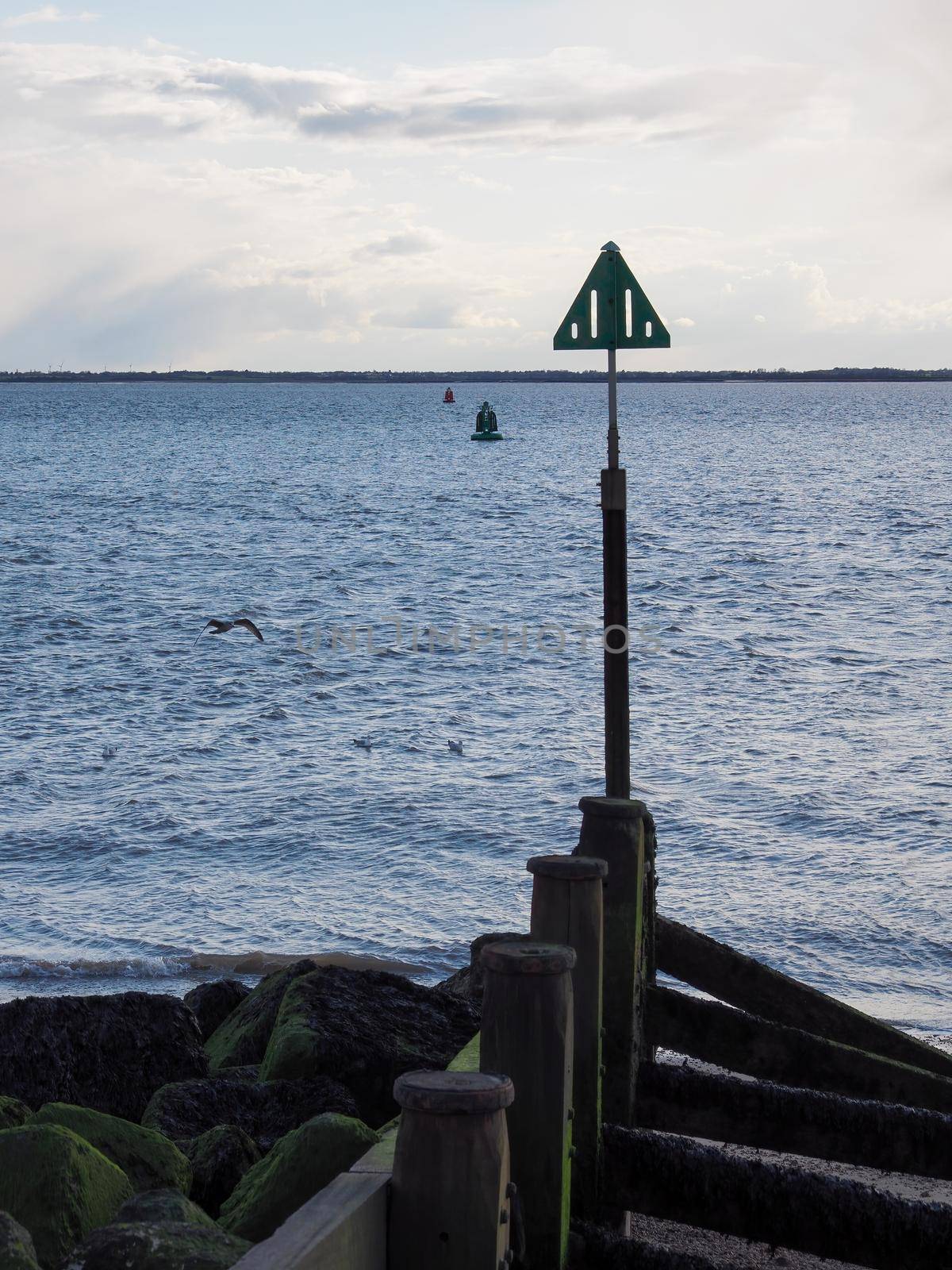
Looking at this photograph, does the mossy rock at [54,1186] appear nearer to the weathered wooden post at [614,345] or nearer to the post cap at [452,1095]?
the post cap at [452,1095]

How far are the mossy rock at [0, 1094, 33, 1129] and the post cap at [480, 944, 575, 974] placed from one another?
103 inches

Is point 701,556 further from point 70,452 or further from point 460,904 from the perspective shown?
point 70,452

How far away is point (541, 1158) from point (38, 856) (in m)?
11.7

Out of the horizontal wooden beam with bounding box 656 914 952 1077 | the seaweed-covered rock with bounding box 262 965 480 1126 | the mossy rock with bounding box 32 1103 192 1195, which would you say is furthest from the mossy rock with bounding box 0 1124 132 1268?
the horizontal wooden beam with bounding box 656 914 952 1077

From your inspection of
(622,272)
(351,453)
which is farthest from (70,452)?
(622,272)

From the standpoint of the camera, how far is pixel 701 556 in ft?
135

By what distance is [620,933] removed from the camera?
5008mm

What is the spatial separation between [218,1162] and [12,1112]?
2.97ft

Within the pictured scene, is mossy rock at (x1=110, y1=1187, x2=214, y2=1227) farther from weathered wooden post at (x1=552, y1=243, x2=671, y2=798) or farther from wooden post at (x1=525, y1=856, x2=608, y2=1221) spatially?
weathered wooden post at (x1=552, y1=243, x2=671, y2=798)

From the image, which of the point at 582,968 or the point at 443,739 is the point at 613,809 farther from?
the point at 443,739

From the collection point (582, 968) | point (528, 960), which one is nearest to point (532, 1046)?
point (528, 960)

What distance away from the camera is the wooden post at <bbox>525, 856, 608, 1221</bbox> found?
4246 millimetres

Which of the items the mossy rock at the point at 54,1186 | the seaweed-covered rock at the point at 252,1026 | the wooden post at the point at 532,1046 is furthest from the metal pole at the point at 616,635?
the wooden post at the point at 532,1046

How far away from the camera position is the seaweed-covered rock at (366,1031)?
6.36 m
